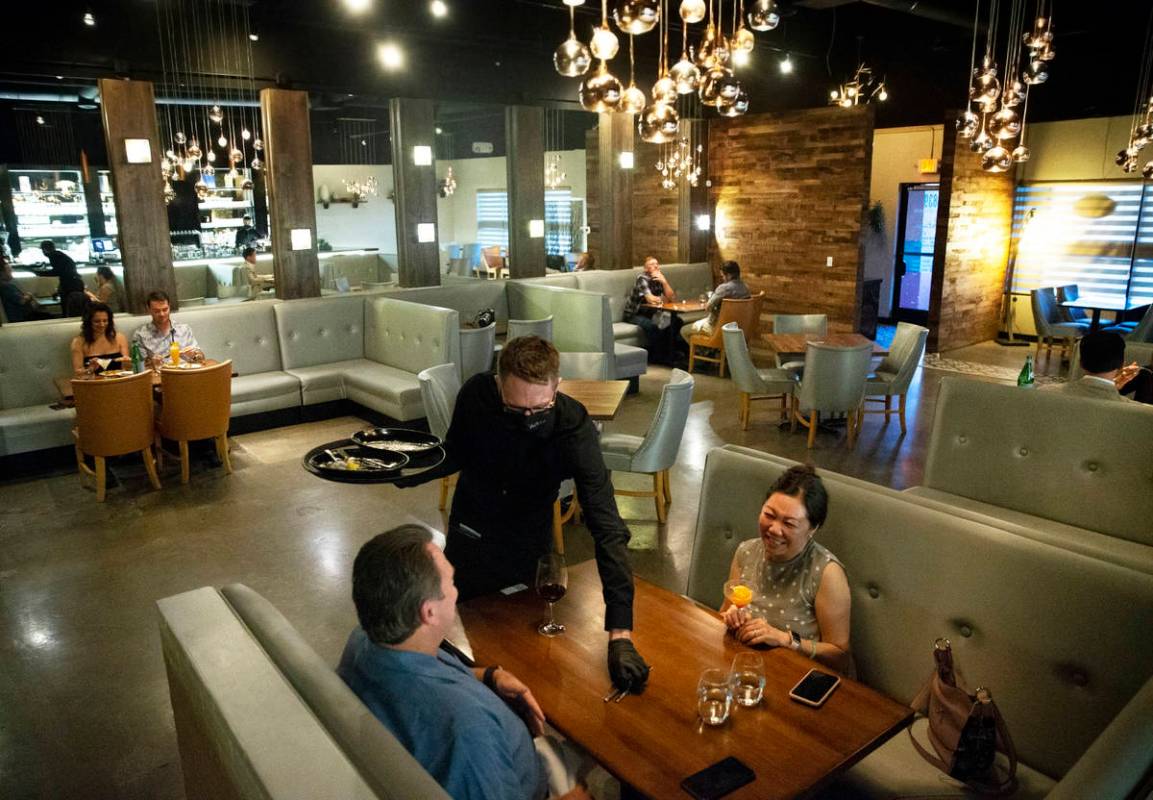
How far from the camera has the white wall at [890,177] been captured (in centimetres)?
1264

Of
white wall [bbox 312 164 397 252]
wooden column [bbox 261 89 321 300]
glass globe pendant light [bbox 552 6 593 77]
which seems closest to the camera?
glass globe pendant light [bbox 552 6 593 77]

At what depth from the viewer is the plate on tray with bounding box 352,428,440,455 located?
3008 mm

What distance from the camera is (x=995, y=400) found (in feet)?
12.8

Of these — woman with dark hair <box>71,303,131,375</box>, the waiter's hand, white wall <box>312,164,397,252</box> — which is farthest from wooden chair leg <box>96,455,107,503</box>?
white wall <box>312,164,397,252</box>

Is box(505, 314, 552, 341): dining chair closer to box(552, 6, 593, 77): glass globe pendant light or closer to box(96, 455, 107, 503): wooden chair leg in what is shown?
box(96, 455, 107, 503): wooden chair leg

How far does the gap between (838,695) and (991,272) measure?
1103 cm

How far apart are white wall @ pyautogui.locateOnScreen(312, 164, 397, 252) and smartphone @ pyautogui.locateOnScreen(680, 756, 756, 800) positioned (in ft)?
47.8

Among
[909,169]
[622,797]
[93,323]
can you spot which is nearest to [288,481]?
[93,323]

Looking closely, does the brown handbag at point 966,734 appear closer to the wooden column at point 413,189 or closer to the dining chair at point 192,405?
the dining chair at point 192,405

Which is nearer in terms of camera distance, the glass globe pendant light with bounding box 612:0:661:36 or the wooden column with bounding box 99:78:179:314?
the glass globe pendant light with bounding box 612:0:661:36

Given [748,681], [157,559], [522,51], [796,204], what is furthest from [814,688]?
[796,204]

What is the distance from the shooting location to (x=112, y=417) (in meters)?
5.54

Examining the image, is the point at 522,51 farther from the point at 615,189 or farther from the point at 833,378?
the point at 833,378

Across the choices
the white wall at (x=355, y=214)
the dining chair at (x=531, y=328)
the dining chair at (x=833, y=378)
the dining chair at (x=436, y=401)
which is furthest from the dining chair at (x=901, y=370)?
the white wall at (x=355, y=214)
